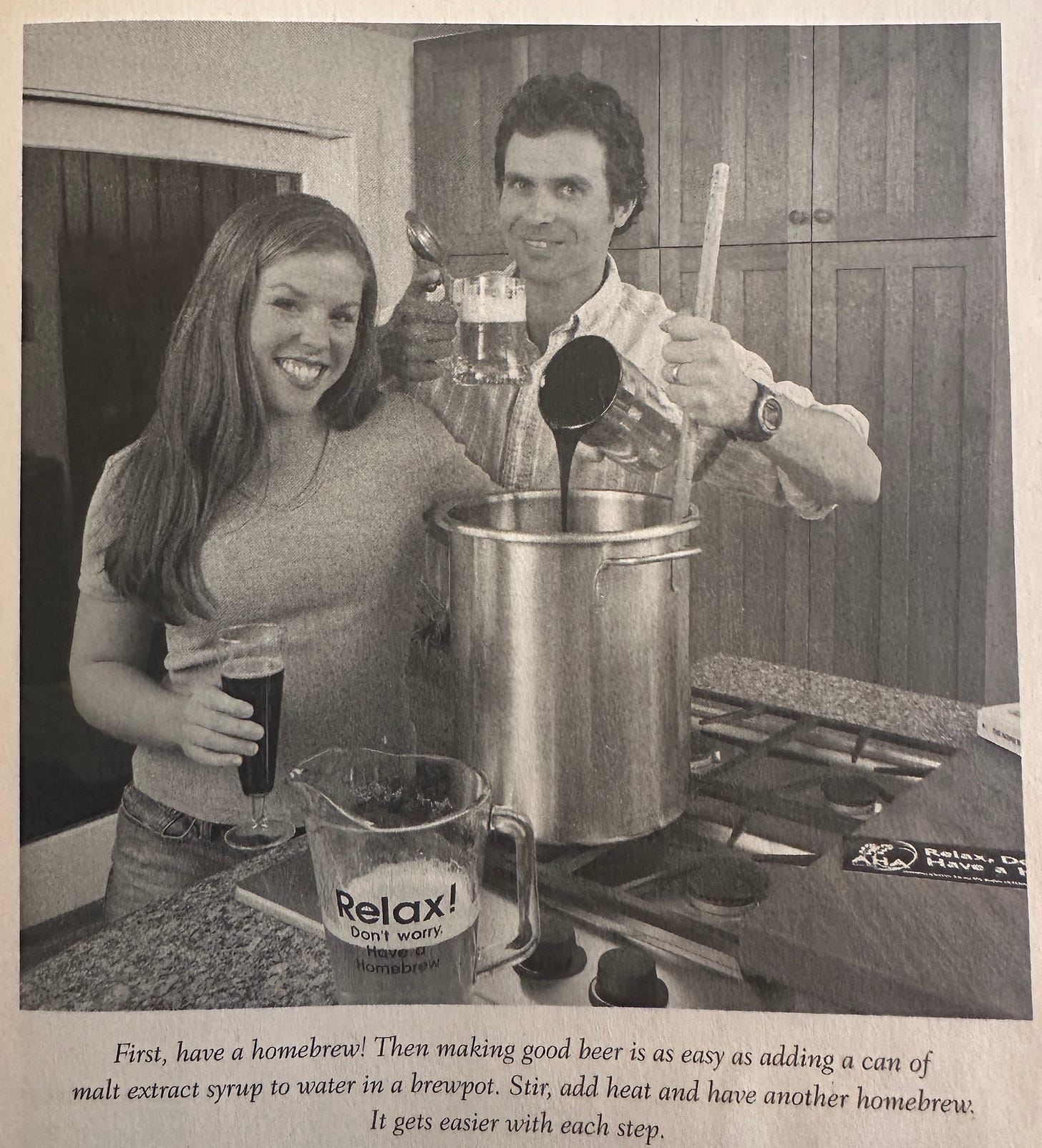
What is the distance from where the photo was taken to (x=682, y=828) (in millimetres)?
447

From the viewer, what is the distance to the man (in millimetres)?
459

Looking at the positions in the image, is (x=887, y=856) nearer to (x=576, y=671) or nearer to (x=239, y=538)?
(x=576, y=671)

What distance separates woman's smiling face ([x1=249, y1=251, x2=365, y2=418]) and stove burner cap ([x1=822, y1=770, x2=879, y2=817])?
33 centimetres

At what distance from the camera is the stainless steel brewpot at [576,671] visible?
1.31 feet

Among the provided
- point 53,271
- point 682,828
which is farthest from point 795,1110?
point 53,271

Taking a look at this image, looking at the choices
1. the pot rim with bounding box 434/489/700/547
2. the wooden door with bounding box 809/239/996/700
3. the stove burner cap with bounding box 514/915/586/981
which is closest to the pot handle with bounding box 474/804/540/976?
the stove burner cap with bounding box 514/915/586/981

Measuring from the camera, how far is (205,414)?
1.51 feet

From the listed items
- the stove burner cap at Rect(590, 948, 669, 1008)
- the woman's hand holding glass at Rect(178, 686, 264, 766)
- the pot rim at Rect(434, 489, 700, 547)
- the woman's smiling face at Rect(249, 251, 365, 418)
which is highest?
the woman's smiling face at Rect(249, 251, 365, 418)

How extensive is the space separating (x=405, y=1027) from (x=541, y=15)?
1.60 feet

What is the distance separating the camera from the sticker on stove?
1.36ft

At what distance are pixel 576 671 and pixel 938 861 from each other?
19cm

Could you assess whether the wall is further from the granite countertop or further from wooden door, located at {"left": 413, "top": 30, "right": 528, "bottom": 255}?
the granite countertop

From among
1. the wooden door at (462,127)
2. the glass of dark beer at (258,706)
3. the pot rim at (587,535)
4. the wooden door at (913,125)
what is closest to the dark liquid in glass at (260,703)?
the glass of dark beer at (258,706)

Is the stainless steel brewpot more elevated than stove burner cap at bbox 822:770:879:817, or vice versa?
the stainless steel brewpot
